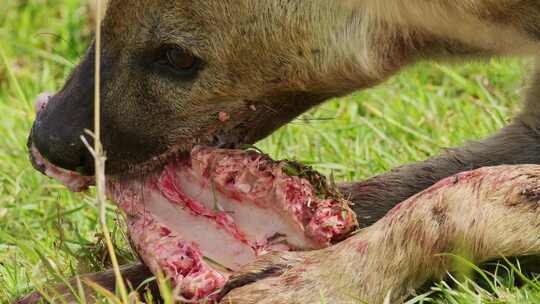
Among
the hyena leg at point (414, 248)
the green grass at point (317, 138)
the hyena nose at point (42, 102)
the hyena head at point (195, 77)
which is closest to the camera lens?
the hyena leg at point (414, 248)

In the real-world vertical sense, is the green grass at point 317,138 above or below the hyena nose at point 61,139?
below

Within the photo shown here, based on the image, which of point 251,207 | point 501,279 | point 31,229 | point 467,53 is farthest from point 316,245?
point 31,229

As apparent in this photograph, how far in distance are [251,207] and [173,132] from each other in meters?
0.37

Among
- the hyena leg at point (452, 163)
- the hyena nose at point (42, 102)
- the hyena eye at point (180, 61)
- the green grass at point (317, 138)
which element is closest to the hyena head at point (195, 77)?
the hyena eye at point (180, 61)

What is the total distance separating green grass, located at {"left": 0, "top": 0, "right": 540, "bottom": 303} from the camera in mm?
3686

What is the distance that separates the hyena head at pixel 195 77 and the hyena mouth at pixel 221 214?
0.12m

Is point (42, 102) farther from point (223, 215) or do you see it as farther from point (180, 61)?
point (223, 215)

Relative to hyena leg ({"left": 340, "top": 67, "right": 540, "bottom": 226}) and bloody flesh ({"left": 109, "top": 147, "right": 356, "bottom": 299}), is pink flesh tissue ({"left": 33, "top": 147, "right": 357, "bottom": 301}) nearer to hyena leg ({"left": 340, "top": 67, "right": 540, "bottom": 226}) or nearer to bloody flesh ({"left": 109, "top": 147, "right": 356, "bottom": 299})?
bloody flesh ({"left": 109, "top": 147, "right": 356, "bottom": 299})

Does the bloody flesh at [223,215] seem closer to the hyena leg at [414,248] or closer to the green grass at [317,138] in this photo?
the hyena leg at [414,248]

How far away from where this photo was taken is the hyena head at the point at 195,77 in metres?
3.30

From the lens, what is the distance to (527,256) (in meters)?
3.05

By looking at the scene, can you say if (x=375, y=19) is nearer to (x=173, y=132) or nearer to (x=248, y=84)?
(x=248, y=84)

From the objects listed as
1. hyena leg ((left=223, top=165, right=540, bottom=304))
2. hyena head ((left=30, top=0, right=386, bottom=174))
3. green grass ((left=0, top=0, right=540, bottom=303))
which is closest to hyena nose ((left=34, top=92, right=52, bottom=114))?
hyena head ((left=30, top=0, right=386, bottom=174))

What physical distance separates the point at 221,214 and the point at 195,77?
1.40ft
